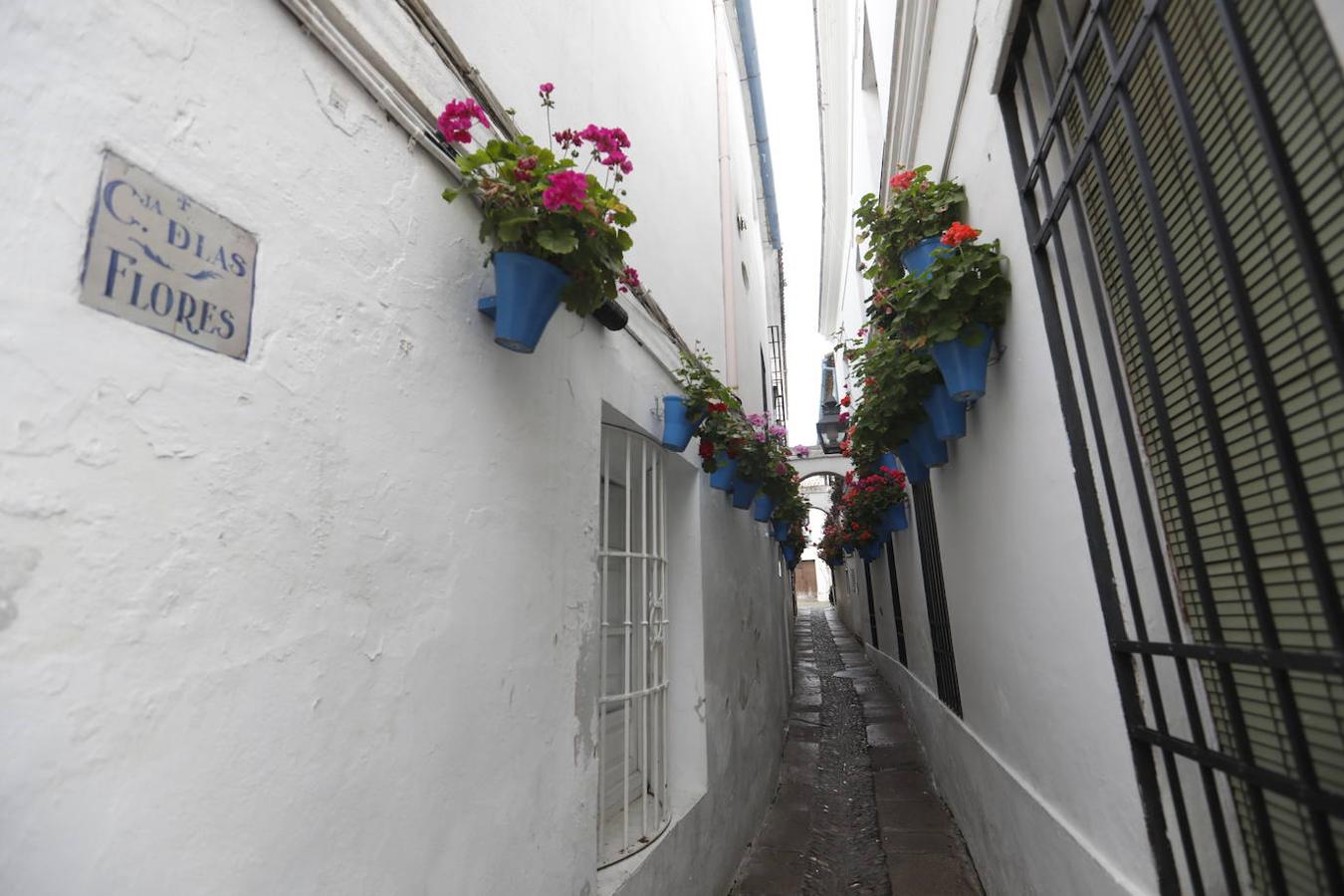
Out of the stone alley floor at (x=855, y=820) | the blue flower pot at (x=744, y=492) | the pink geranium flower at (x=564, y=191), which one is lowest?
the stone alley floor at (x=855, y=820)

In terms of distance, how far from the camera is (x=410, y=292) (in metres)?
1.65

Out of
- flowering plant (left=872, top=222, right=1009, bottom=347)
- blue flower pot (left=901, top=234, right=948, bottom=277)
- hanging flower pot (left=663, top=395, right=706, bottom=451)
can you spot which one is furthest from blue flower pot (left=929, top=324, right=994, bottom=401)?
hanging flower pot (left=663, top=395, right=706, bottom=451)

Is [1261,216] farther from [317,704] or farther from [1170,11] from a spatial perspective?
[317,704]

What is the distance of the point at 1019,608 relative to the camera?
9.31ft

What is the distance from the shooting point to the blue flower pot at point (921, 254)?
3.00 metres

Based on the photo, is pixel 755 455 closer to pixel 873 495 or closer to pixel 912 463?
pixel 912 463

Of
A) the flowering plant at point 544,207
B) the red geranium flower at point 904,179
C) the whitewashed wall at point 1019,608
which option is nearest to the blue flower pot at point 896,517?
the whitewashed wall at point 1019,608

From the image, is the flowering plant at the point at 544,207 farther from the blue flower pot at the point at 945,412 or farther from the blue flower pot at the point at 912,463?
the blue flower pot at the point at 912,463

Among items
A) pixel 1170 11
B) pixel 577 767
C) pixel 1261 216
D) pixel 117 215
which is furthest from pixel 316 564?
pixel 1170 11

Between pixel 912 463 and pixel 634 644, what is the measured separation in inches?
78.5

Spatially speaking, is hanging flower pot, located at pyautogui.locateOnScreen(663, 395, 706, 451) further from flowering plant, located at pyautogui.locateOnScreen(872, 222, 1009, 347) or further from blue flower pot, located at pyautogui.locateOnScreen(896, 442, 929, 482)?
blue flower pot, located at pyautogui.locateOnScreen(896, 442, 929, 482)

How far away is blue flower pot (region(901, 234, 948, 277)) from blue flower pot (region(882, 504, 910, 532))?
13.4 ft

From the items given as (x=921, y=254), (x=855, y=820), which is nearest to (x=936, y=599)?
(x=855, y=820)

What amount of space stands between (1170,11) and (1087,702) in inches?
→ 76.9
